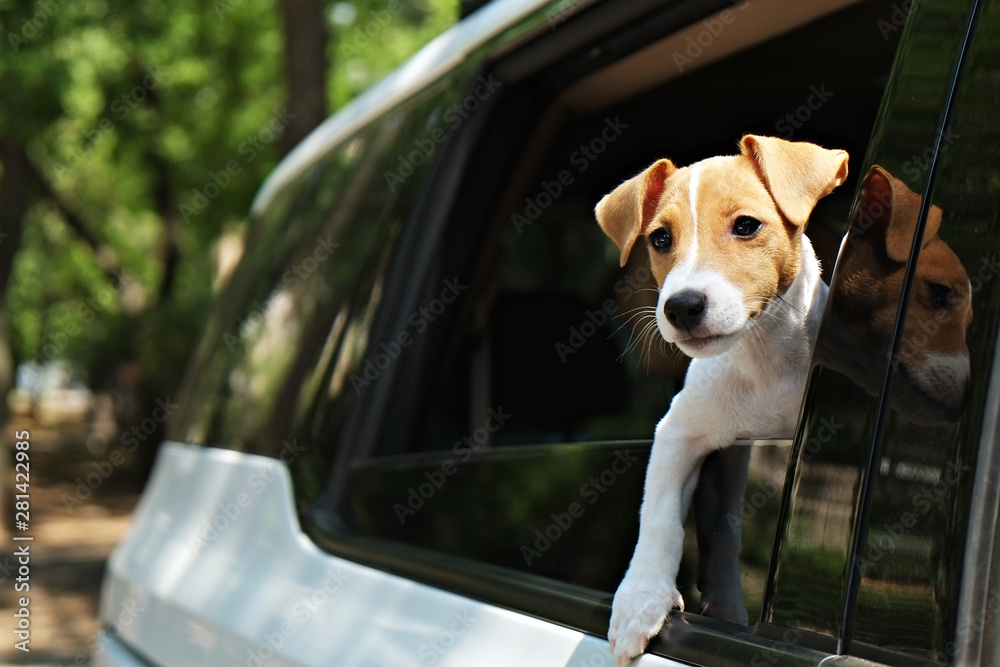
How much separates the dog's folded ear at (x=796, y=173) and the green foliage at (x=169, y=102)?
703 cm

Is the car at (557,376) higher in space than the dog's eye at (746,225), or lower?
lower

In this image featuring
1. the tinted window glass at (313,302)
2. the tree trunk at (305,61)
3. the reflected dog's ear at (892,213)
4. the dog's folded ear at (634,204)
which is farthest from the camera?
the tree trunk at (305,61)

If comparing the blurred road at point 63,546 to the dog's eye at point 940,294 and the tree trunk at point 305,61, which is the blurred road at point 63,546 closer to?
the tree trunk at point 305,61

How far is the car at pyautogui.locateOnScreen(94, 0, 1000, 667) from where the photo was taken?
1.17 metres

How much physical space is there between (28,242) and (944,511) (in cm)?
2408

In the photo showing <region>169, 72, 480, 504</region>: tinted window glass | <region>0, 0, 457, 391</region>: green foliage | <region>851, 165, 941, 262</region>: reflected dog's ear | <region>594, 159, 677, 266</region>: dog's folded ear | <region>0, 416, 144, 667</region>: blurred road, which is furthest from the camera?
<region>0, 0, 457, 391</region>: green foliage

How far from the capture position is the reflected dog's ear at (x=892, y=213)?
48.6 inches

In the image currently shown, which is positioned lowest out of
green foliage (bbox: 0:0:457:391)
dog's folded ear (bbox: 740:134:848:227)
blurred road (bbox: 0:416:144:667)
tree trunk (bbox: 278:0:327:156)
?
blurred road (bbox: 0:416:144:667)

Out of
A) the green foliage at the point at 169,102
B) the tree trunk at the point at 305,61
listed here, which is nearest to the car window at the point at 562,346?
the tree trunk at the point at 305,61

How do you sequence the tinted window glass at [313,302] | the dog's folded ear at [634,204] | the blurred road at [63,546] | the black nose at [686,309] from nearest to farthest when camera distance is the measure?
the black nose at [686,309] → the dog's folded ear at [634,204] → the tinted window glass at [313,302] → the blurred road at [63,546]

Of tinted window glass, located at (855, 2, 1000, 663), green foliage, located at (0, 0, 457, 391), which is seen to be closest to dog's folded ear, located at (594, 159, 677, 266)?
tinted window glass, located at (855, 2, 1000, 663)

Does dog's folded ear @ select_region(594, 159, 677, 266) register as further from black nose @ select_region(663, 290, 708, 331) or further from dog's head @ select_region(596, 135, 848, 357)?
black nose @ select_region(663, 290, 708, 331)

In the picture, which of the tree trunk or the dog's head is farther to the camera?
the tree trunk

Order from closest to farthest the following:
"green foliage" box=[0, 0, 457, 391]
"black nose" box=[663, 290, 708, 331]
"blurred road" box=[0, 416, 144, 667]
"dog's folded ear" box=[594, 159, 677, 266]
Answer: "black nose" box=[663, 290, 708, 331] → "dog's folded ear" box=[594, 159, 677, 266] → "blurred road" box=[0, 416, 144, 667] → "green foliage" box=[0, 0, 457, 391]
